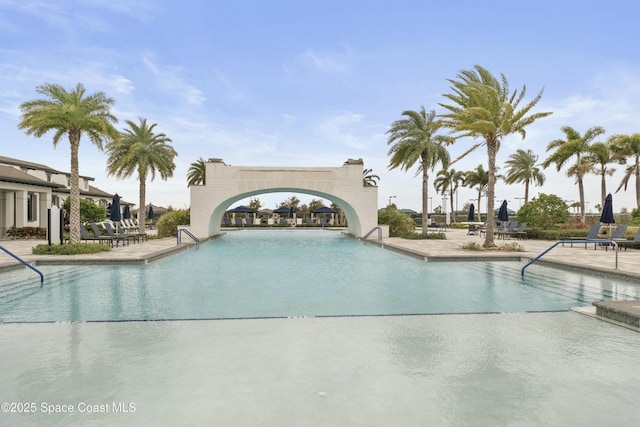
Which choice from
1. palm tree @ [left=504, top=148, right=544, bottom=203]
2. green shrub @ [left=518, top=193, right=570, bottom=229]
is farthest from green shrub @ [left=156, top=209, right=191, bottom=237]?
palm tree @ [left=504, top=148, right=544, bottom=203]

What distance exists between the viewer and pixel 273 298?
25.7ft

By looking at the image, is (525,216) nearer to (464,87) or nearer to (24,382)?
(464,87)

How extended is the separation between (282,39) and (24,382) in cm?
1738

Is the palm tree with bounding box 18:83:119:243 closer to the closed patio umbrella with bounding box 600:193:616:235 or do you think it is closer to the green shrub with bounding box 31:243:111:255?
the green shrub with bounding box 31:243:111:255

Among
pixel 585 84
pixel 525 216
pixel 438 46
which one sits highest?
pixel 438 46

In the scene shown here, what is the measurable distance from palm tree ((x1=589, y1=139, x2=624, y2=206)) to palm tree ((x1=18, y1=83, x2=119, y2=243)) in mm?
33261

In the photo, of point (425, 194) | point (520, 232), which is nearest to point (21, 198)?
point (425, 194)

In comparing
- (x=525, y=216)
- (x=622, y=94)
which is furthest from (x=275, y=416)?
(x=525, y=216)

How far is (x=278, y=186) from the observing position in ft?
85.8

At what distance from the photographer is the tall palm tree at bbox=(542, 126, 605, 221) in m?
32.2

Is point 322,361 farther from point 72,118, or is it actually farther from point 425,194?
point 425,194

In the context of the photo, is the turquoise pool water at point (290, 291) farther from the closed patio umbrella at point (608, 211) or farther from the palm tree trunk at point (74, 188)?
the closed patio umbrella at point (608, 211)

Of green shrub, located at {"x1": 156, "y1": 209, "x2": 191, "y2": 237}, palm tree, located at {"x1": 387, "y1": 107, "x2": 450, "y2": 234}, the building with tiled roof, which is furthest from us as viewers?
green shrub, located at {"x1": 156, "y1": 209, "x2": 191, "y2": 237}

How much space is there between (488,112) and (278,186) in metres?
13.9
